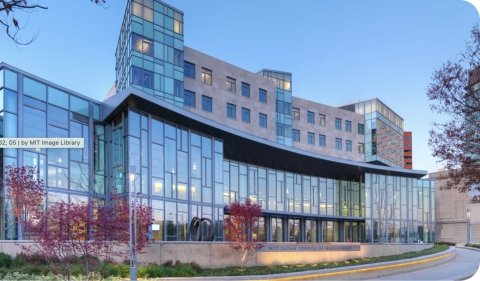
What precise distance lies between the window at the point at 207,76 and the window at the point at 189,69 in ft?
3.78

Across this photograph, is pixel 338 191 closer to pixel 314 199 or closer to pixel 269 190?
pixel 314 199

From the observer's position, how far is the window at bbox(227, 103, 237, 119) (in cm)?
4275

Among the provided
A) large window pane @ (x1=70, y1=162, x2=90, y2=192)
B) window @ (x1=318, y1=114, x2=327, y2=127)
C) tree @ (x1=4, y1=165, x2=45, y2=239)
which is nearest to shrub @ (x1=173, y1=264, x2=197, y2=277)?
tree @ (x1=4, y1=165, x2=45, y2=239)

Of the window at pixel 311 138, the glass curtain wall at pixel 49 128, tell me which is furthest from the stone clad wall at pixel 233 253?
the window at pixel 311 138

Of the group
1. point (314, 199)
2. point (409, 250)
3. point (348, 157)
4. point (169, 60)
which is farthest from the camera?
point (348, 157)

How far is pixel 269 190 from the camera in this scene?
42.8 metres

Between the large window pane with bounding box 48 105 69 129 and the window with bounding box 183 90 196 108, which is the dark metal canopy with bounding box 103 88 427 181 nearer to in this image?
the large window pane with bounding box 48 105 69 129

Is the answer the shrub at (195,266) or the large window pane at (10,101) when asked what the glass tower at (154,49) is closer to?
the large window pane at (10,101)

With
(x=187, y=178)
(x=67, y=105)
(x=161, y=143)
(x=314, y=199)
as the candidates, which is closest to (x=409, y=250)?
(x=314, y=199)

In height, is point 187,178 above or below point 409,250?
above

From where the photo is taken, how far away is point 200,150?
33.7 meters

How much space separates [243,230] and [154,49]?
16.3 metres

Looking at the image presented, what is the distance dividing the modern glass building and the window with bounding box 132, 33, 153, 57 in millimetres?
83

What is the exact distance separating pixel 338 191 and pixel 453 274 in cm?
2476
